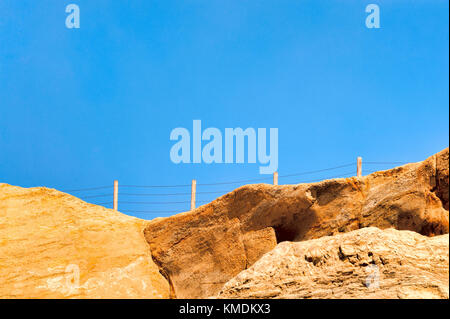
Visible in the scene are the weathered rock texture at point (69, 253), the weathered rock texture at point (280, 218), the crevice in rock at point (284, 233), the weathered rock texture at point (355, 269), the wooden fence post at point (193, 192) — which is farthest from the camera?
the wooden fence post at point (193, 192)

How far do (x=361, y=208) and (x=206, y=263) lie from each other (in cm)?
439

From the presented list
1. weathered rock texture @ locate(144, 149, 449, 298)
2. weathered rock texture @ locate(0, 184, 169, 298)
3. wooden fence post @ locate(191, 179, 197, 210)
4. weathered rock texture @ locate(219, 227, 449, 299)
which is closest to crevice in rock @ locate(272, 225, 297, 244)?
weathered rock texture @ locate(144, 149, 449, 298)

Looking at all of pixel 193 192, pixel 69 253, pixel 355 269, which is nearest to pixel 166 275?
pixel 69 253

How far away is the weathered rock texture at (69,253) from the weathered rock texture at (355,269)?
5.02m

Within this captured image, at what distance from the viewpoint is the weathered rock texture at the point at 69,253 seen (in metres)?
12.7

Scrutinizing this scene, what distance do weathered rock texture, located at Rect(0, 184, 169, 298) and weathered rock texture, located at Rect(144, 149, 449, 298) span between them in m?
0.68

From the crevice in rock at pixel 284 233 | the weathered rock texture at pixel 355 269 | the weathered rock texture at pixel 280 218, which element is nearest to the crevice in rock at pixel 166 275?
the weathered rock texture at pixel 280 218

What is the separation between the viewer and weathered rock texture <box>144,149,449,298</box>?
9562 mm

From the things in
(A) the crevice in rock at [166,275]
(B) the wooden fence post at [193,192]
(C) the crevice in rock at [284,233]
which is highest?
(B) the wooden fence post at [193,192]

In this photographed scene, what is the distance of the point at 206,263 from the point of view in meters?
13.0

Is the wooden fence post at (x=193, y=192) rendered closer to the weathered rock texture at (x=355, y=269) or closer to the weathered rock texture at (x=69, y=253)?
the weathered rock texture at (x=69, y=253)
